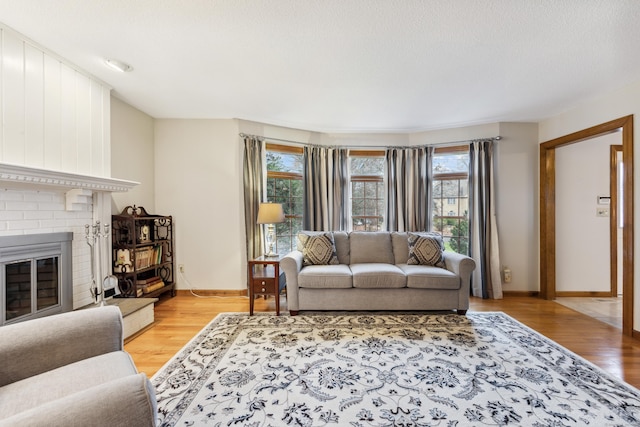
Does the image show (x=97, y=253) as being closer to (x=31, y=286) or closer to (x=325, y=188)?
(x=31, y=286)

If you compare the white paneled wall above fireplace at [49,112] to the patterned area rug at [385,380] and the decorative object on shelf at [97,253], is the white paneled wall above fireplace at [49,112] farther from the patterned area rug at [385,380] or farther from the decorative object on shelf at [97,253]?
the patterned area rug at [385,380]

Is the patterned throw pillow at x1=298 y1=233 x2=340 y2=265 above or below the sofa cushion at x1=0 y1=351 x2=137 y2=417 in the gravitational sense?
above

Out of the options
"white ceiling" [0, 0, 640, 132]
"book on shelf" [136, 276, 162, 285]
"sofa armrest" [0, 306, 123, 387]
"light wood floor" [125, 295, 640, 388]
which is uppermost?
"white ceiling" [0, 0, 640, 132]

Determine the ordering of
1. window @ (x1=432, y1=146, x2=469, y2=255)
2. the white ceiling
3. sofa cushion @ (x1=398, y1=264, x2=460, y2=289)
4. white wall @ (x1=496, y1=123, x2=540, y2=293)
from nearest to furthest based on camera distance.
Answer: the white ceiling, sofa cushion @ (x1=398, y1=264, x2=460, y2=289), white wall @ (x1=496, y1=123, x2=540, y2=293), window @ (x1=432, y1=146, x2=469, y2=255)

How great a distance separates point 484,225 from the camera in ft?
12.8

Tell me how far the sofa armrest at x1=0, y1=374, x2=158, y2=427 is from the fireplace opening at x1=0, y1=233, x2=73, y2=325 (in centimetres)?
188

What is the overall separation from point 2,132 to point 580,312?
18.8 feet

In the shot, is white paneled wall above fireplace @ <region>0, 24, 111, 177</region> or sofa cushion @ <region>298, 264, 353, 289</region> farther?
sofa cushion @ <region>298, 264, 353, 289</region>

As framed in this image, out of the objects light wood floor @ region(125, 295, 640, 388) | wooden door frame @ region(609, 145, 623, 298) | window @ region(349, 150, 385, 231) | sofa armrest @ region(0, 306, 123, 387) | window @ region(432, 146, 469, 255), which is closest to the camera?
sofa armrest @ region(0, 306, 123, 387)

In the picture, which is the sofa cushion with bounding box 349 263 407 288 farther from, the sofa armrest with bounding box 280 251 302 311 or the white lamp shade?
the white lamp shade

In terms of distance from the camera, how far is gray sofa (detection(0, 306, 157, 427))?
2.61 ft

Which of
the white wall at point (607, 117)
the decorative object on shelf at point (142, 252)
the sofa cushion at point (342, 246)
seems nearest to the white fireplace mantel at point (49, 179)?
the decorative object on shelf at point (142, 252)

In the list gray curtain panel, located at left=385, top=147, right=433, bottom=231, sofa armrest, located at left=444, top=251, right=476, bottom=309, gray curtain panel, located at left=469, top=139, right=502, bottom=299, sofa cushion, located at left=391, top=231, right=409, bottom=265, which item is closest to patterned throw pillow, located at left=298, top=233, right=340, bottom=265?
sofa cushion, located at left=391, top=231, right=409, bottom=265

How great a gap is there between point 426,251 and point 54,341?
334 centimetres
